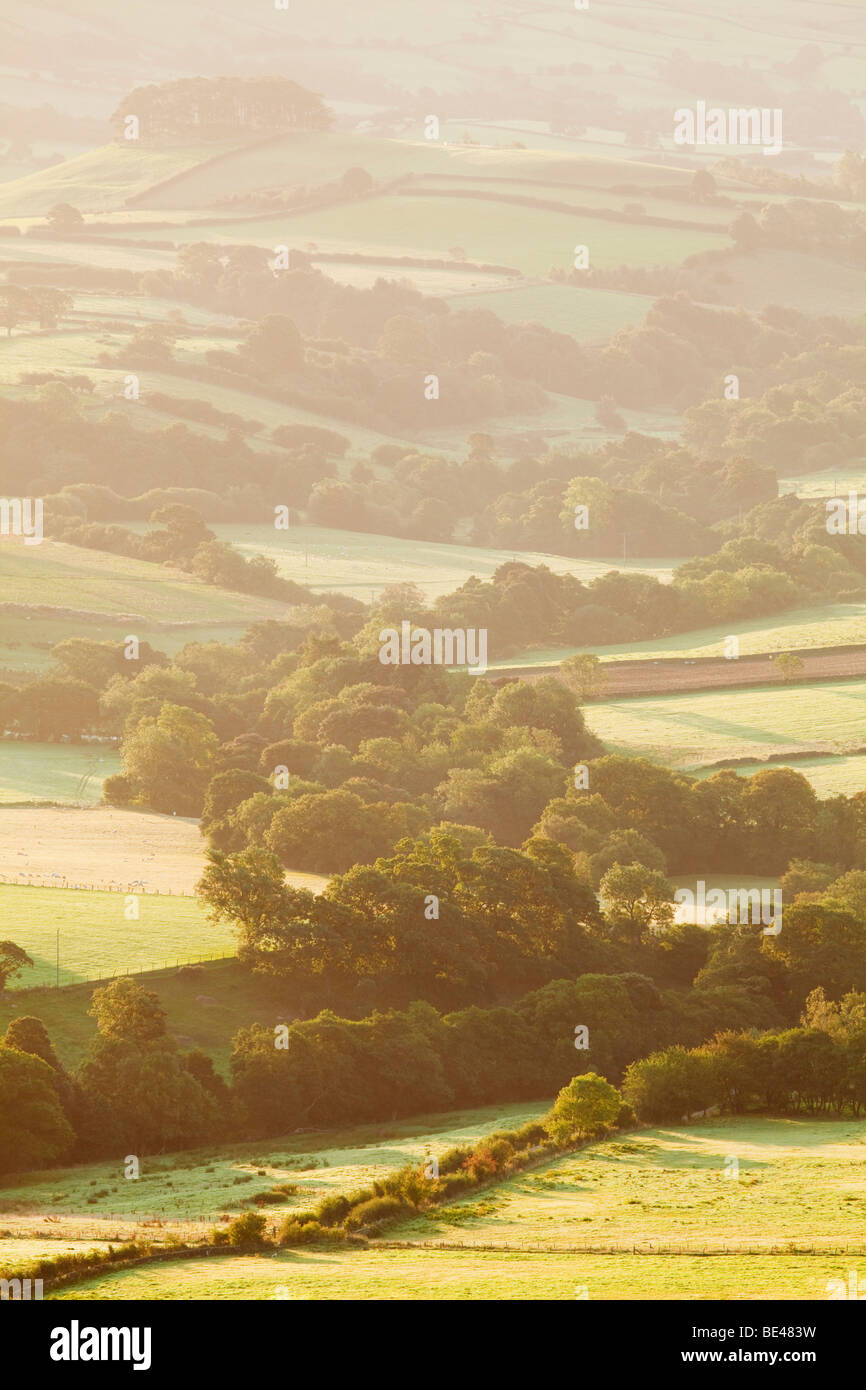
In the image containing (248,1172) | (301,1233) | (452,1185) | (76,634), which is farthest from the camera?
(76,634)

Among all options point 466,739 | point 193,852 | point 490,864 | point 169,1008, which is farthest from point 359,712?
point 169,1008

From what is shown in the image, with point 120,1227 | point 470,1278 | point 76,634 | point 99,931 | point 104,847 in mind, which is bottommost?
point 120,1227

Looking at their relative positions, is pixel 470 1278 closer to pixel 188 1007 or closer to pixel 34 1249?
pixel 34 1249

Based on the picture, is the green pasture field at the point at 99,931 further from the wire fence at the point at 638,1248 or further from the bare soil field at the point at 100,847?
the wire fence at the point at 638,1248

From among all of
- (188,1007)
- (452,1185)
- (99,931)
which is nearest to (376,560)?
(99,931)

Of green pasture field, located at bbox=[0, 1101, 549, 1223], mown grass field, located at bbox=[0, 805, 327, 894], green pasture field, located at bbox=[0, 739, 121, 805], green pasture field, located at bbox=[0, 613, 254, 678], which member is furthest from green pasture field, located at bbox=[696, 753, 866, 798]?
green pasture field, located at bbox=[0, 613, 254, 678]

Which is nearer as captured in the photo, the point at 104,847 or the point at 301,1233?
the point at 301,1233
